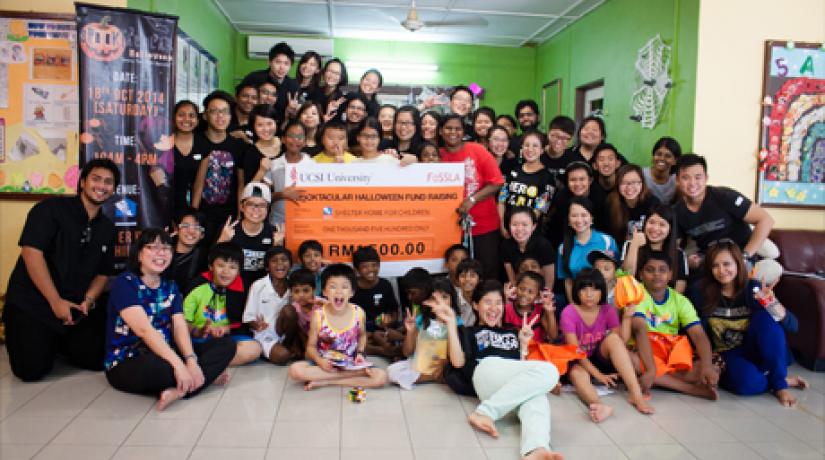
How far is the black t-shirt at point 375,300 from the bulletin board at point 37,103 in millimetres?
2268

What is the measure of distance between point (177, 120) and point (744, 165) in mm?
4336

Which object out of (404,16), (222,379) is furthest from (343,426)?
(404,16)

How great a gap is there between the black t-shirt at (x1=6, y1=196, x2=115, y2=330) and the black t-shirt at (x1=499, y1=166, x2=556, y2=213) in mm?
2607

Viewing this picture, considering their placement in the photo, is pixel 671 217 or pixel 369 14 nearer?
pixel 671 217

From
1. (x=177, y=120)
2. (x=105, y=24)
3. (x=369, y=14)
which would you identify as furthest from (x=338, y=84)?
(x=369, y=14)

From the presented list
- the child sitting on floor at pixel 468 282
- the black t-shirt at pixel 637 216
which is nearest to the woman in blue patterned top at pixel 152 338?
the child sitting on floor at pixel 468 282

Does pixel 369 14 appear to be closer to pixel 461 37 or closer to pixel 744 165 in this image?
pixel 461 37

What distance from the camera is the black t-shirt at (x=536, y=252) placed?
375cm

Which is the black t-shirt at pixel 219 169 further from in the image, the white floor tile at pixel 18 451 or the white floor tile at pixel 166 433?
the white floor tile at pixel 18 451

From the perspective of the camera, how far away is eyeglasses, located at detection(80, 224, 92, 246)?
3.34 meters

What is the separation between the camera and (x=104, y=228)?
3.44m

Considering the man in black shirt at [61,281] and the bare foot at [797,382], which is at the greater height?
the man in black shirt at [61,281]

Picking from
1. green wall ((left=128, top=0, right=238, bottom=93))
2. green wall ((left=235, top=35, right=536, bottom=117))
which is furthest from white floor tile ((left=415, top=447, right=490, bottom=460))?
green wall ((left=235, top=35, right=536, bottom=117))

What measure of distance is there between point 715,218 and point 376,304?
2.27 m
